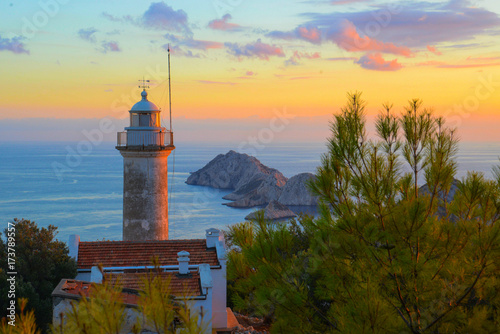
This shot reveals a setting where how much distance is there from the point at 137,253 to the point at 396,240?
9.59 meters

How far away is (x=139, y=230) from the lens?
55.7 feet

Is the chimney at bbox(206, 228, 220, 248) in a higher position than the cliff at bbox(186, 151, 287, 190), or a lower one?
lower

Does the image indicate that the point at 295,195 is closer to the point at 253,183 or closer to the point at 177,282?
the point at 253,183

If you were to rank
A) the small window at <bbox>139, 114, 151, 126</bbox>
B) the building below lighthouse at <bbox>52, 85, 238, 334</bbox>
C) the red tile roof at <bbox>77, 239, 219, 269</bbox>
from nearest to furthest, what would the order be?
the building below lighthouse at <bbox>52, 85, 238, 334</bbox>, the red tile roof at <bbox>77, 239, 219, 269</bbox>, the small window at <bbox>139, 114, 151, 126</bbox>

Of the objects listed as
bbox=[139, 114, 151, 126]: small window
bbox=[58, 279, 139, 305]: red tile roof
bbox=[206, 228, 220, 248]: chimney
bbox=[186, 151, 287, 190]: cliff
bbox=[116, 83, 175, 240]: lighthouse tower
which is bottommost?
bbox=[58, 279, 139, 305]: red tile roof

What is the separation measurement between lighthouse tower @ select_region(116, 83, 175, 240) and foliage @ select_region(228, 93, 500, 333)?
413 inches

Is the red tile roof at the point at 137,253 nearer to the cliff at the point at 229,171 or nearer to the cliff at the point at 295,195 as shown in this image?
the cliff at the point at 295,195

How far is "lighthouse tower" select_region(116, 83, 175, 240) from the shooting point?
1684 centimetres

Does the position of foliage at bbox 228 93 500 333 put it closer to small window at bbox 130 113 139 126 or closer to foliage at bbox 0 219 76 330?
foliage at bbox 0 219 76 330

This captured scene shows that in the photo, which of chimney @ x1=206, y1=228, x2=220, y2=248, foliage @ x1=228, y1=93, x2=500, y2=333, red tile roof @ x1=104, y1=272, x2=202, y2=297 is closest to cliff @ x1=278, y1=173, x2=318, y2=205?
chimney @ x1=206, y1=228, x2=220, y2=248

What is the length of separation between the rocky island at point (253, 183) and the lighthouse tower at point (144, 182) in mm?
35623

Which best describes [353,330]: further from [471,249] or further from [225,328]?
[225,328]

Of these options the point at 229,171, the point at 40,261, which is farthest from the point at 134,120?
the point at 229,171

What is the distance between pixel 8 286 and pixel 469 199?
9.71 m
